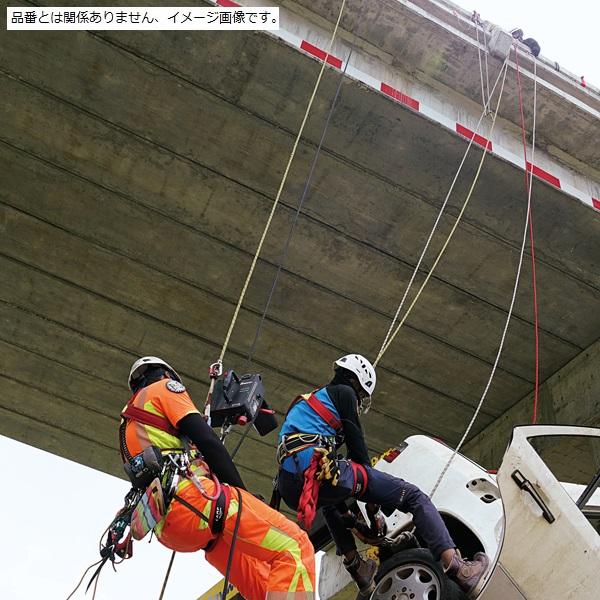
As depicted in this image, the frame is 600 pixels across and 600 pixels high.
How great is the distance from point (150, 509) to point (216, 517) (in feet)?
0.92

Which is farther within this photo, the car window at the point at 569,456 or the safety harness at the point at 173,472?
the car window at the point at 569,456

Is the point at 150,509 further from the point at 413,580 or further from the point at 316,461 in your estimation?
the point at 413,580

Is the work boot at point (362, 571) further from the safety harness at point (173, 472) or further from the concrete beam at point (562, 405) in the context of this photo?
the concrete beam at point (562, 405)

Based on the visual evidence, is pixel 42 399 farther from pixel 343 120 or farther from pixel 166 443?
pixel 166 443

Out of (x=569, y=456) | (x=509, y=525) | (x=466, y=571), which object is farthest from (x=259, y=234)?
(x=569, y=456)

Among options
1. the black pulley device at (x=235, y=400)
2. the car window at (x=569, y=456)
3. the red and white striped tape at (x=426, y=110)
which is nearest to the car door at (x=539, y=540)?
the black pulley device at (x=235, y=400)

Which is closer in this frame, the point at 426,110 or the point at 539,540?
the point at 539,540

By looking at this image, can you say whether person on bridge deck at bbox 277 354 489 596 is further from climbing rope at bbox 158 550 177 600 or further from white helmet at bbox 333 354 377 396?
climbing rope at bbox 158 550 177 600

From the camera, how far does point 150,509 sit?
2766 millimetres

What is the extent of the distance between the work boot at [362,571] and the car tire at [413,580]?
0.12 metres

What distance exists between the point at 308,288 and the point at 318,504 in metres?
3.57

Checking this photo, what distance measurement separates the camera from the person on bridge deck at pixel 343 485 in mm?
3424

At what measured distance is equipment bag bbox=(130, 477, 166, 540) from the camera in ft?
9.04

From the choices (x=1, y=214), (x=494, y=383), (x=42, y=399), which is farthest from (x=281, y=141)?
(x=42, y=399)
